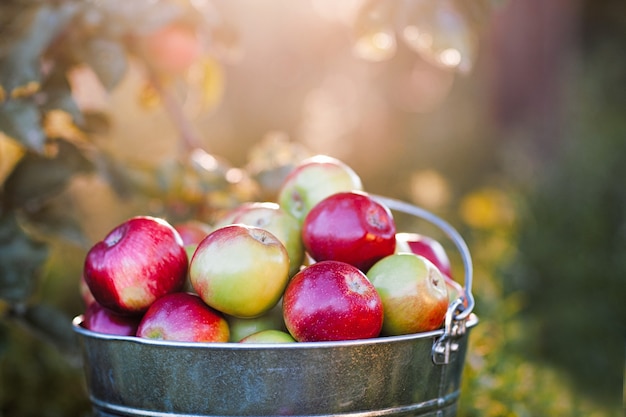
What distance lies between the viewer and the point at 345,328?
1190mm

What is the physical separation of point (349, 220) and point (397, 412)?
354mm

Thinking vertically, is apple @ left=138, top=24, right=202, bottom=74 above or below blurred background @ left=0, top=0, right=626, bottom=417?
above

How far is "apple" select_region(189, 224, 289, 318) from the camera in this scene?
1.24 m

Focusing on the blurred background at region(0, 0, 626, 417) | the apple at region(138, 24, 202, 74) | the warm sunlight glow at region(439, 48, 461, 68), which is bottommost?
the blurred background at region(0, 0, 626, 417)

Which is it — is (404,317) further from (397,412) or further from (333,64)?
(333,64)

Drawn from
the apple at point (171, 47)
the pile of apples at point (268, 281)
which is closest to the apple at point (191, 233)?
the pile of apples at point (268, 281)

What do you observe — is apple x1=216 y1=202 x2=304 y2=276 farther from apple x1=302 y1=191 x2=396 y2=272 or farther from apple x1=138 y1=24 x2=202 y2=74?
apple x1=138 y1=24 x2=202 y2=74

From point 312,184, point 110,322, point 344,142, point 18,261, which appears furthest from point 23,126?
point 344,142

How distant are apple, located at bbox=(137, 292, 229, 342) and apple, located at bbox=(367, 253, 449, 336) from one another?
29 centimetres

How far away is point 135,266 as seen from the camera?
1.30m

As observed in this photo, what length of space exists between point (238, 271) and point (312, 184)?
1.34ft

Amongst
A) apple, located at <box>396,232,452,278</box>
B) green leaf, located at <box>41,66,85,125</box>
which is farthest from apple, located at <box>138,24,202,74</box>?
apple, located at <box>396,232,452,278</box>

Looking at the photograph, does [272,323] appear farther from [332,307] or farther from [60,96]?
[60,96]

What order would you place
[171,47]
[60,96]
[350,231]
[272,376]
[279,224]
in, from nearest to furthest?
[272,376]
[350,231]
[279,224]
[60,96]
[171,47]
